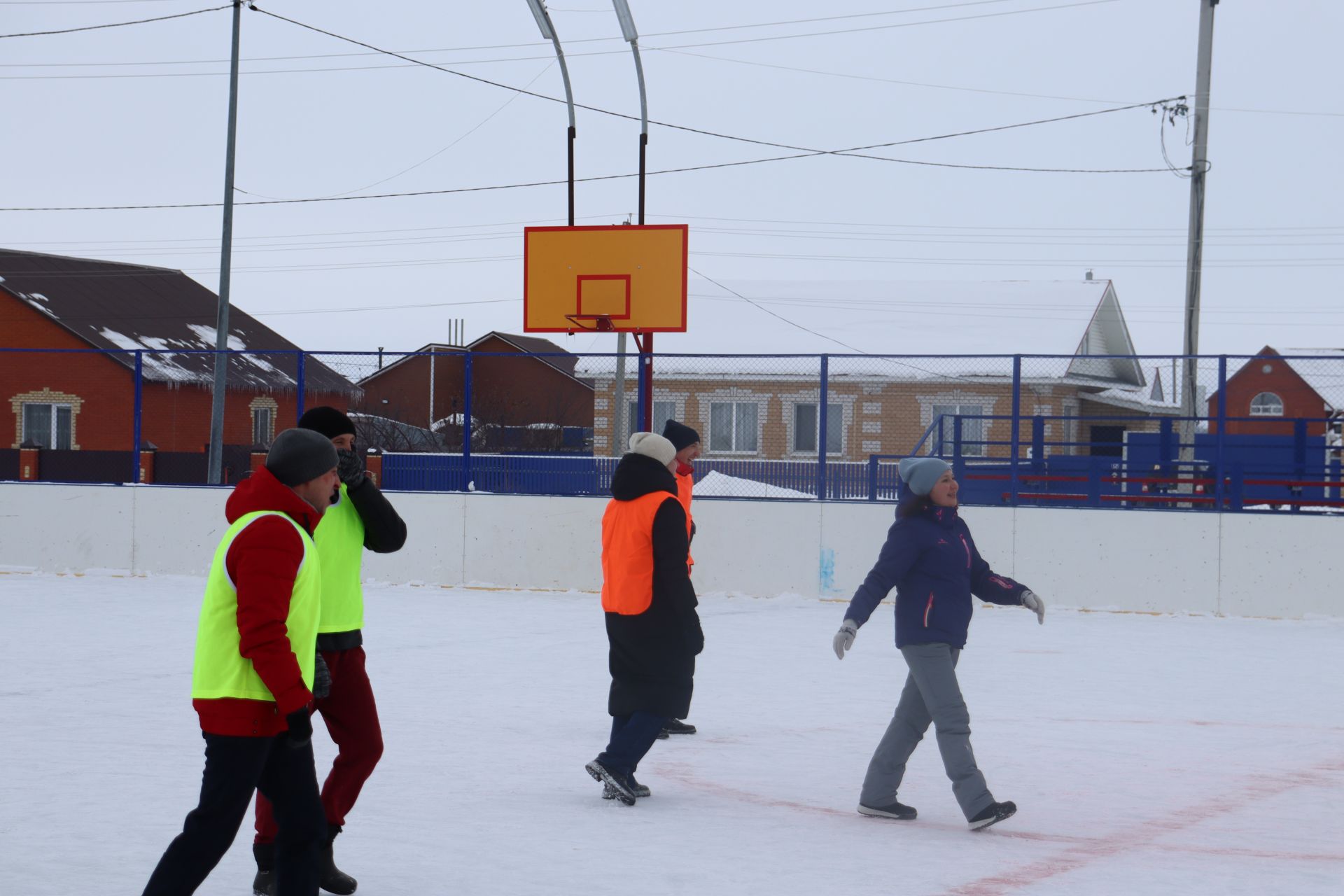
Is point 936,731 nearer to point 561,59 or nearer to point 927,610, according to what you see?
point 927,610

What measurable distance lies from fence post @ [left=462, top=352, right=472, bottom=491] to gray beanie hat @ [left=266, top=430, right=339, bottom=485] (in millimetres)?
11085

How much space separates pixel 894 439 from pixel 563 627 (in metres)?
Result: 9.51

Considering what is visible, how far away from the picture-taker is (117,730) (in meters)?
7.57

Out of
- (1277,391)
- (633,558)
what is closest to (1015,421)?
(633,558)

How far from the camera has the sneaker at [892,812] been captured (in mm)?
5953

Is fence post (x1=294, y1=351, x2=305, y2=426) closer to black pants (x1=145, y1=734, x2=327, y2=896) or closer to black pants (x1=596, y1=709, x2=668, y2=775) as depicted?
black pants (x1=596, y1=709, x2=668, y2=775)

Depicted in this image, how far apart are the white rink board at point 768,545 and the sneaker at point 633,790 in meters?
8.49

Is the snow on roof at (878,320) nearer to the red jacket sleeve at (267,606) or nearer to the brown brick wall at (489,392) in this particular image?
the brown brick wall at (489,392)

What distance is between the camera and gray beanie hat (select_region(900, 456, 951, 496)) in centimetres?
590

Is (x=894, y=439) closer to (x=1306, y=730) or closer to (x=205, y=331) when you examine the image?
(x=1306, y=730)

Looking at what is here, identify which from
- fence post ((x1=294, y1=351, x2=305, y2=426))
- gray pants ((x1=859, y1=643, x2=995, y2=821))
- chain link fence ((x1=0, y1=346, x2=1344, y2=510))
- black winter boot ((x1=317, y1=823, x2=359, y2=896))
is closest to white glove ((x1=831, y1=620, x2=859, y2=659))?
gray pants ((x1=859, y1=643, x2=995, y2=821))

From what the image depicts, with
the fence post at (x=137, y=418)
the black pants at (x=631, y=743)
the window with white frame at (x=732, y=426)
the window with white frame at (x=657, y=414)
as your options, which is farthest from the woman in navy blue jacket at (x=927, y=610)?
the window with white frame at (x=732, y=426)

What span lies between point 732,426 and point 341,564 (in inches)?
686

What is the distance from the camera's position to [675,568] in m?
6.14
